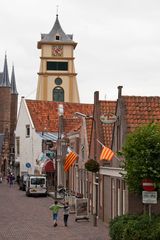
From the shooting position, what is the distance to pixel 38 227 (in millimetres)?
29609

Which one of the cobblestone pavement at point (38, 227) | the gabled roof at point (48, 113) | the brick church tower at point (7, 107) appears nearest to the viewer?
the cobblestone pavement at point (38, 227)

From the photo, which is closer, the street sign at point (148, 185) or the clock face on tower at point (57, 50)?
the street sign at point (148, 185)

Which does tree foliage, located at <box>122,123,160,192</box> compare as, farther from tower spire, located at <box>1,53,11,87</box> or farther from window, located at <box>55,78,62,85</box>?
tower spire, located at <box>1,53,11,87</box>

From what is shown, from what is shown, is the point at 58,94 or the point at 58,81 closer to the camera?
the point at 58,94

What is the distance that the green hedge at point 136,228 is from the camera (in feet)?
64.2

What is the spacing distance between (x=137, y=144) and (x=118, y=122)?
858cm

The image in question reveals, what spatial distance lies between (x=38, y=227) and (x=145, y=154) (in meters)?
10.8

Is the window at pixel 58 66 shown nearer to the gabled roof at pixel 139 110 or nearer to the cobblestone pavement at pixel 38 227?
the cobblestone pavement at pixel 38 227

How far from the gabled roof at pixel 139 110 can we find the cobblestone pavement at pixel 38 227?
5394 millimetres

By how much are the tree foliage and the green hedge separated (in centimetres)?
144

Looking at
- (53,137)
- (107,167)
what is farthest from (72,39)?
(107,167)

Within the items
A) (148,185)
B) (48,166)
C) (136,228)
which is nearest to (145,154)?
(148,185)

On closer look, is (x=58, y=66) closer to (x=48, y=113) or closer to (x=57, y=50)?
(x=57, y=50)

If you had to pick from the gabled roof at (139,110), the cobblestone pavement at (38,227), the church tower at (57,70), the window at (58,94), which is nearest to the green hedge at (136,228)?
the cobblestone pavement at (38,227)
